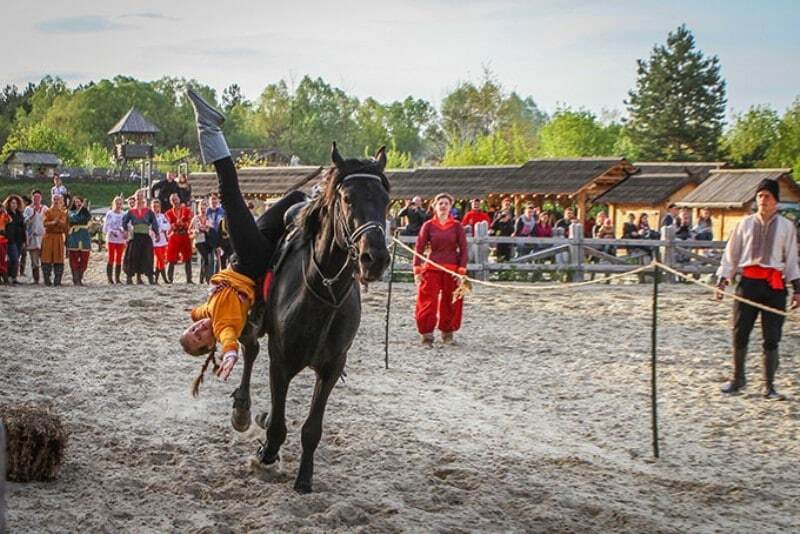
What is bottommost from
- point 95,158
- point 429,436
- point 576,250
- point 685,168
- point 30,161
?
point 429,436

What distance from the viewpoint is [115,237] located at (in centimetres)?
1998

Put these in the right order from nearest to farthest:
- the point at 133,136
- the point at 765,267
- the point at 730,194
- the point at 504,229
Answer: the point at 765,267 → the point at 504,229 → the point at 730,194 → the point at 133,136

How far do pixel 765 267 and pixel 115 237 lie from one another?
13.8 m

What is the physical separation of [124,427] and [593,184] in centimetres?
2957

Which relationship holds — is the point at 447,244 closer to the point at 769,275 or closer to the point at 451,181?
the point at 769,275

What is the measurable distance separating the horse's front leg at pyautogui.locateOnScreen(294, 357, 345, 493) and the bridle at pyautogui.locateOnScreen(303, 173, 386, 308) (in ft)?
1.60

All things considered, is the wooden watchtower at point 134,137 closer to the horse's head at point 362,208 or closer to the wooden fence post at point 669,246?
the wooden fence post at point 669,246

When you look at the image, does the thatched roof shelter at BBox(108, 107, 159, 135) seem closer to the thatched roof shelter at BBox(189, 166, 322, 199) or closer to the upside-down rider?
the thatched roof shelter at BBox(189, 166, 322, 199)

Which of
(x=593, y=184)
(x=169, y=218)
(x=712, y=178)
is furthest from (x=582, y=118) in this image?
(x=169, y=218)

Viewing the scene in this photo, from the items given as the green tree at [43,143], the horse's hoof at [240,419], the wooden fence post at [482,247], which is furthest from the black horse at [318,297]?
the green tree at [43,143]

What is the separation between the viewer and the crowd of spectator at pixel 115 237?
18.9 meters

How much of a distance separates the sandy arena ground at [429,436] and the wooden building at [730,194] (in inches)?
1026

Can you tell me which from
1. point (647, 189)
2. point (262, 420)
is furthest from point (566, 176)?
point (262, 420)

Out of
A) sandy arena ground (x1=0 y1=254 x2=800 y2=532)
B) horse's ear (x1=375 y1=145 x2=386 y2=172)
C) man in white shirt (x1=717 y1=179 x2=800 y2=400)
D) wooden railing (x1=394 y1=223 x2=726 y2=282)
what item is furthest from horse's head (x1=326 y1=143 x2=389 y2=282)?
wooden railing (x1=394 y1=223 x2=726 y2=282)
